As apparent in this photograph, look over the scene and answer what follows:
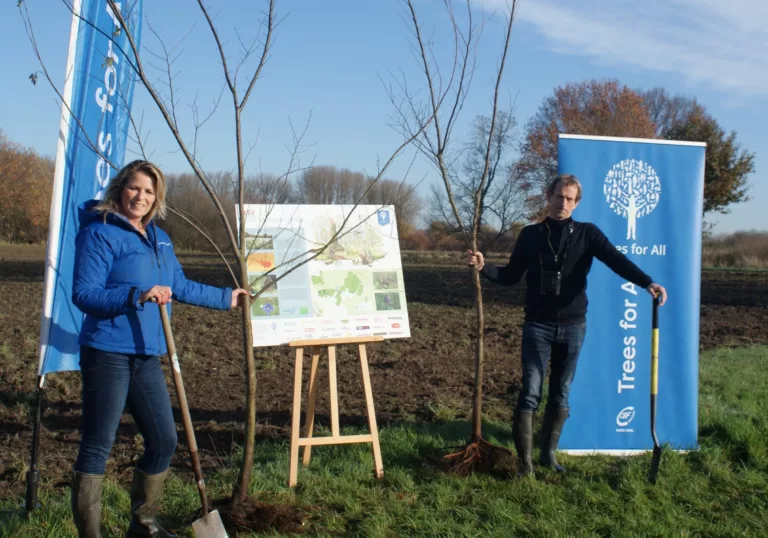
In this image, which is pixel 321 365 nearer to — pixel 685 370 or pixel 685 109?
pixel 685 370


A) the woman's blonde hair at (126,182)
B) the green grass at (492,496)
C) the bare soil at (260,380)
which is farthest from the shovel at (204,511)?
the bare soil at (260,380)

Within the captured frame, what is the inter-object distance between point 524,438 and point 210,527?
2181mm

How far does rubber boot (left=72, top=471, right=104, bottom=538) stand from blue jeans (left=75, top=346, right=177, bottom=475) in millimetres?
42

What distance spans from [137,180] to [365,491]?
90.6 inches

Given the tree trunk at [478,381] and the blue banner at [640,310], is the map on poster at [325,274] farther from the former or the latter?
the blue banner at [640,310]

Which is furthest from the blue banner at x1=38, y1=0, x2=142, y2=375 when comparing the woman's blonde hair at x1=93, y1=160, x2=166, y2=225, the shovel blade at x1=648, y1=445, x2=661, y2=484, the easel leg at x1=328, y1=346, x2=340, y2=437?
the shovel blade at x1=648, y1=445, x2=661, y2=484

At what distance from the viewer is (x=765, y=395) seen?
6.86m

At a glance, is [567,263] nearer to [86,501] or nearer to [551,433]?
[551,433]

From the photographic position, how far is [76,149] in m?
4.25

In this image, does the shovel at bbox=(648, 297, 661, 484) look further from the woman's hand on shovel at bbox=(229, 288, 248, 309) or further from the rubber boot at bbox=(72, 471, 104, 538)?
the rubber boot at bbox=(72, 471, 104, 538)

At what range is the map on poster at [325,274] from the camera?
196 inches

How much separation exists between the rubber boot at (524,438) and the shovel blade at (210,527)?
2072 mm

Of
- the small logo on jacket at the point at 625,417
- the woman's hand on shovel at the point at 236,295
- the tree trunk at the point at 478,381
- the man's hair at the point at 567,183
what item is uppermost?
the man's hair at the point at 567,183

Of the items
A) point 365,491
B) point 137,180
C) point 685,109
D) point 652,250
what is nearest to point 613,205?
point 652,250
